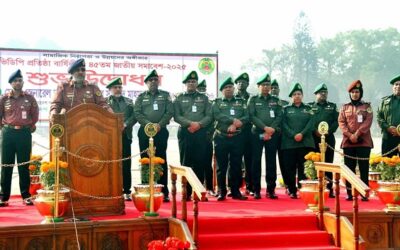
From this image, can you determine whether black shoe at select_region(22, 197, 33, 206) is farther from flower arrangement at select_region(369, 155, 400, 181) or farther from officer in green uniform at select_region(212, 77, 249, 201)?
flower arrangement at select_region(369, 155, 400, 181)

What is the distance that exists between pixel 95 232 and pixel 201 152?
7.48ft

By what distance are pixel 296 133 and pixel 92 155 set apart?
9.38ft

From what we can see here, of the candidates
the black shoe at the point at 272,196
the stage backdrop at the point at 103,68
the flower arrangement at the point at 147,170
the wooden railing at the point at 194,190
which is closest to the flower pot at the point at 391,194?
the black shoe at the point at 272,196

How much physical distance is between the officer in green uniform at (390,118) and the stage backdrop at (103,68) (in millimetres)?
3610

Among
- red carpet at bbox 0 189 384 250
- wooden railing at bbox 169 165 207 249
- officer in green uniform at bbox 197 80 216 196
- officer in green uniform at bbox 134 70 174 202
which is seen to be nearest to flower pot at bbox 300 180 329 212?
red carpet at bbox 0 189 384 250

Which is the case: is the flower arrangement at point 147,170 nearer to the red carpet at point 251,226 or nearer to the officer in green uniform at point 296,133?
the red carpet at point 251,226

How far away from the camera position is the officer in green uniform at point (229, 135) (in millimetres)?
7082

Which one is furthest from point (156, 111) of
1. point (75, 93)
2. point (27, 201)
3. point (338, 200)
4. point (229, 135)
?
point (338, 200)

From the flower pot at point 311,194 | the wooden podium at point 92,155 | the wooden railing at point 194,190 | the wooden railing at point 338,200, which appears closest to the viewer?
the wooden railing at point 194,190

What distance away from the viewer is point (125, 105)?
24.0ft

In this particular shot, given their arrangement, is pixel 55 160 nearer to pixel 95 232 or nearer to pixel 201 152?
pixel 95 232

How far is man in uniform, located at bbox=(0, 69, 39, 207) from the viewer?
22.4 ft

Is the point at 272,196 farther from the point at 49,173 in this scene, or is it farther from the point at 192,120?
the point at 49,173

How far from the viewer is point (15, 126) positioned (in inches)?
269
